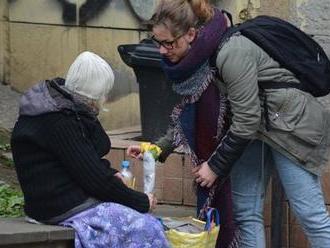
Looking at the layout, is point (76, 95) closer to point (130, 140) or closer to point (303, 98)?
point (303, 98)

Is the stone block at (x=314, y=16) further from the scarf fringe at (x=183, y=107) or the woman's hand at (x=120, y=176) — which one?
the woman's hand at (x=120, y=176)

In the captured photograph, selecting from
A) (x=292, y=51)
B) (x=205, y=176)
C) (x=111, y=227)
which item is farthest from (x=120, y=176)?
(x=292, y=51)

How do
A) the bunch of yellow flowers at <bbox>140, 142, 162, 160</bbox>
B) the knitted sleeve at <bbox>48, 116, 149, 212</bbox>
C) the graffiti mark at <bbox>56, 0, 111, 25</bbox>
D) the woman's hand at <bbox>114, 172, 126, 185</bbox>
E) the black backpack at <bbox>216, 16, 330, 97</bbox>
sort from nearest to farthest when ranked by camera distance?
the knitted sleeve at <bbox>48, 116, 149, 212</bbox>
the woman's hand at <bbox>114, 172, 126, 185</bbox>
the black backpack at <bbox>216, 16, 330, 97</bbox>
the bunch of yellow flowers at <bbox>140, 142, 162, 160</bbox>
the graffiti mark at <bbox>56, 0, 111, 25</bbox>

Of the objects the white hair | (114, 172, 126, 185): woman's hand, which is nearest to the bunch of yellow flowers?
(114, 172, 126, 185): woman's hand

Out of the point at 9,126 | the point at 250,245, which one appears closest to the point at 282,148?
the point at 250,245

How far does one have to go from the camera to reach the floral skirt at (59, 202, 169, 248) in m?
4.79

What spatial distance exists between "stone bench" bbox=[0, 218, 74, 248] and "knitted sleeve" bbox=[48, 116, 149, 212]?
239 millimetres

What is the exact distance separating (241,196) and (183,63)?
84 cm

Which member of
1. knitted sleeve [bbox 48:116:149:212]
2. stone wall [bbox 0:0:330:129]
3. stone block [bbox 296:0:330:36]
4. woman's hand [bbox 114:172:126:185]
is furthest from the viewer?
stone wall [bbox 0:0:330:129]

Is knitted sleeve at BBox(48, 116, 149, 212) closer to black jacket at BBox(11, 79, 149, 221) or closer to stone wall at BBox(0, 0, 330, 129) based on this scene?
black jacket at BBox(11, 79, 149, 221)

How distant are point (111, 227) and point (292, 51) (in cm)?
131

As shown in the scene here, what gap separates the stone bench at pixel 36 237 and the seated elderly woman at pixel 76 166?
56mm

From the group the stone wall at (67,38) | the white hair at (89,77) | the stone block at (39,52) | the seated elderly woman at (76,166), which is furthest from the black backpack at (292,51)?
the stone block at (39,52)

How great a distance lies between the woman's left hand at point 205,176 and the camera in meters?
5.07
